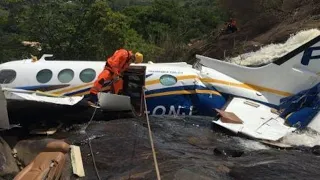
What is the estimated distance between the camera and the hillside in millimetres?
25116

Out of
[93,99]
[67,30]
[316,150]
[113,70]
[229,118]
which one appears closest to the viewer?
[316,150]

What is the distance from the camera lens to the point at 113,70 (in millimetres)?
11875

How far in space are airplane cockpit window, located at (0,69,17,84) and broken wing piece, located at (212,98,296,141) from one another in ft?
19.9

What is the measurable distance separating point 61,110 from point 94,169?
3621 mm

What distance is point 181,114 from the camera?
42.2 ft

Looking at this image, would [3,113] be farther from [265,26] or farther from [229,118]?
[265,26]

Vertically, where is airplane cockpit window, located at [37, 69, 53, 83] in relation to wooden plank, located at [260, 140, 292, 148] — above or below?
above

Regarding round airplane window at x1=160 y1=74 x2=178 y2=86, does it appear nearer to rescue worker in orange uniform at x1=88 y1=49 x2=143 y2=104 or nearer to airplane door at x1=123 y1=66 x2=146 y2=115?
airplane door at x1=123 y1=66 x2=146 y2=115

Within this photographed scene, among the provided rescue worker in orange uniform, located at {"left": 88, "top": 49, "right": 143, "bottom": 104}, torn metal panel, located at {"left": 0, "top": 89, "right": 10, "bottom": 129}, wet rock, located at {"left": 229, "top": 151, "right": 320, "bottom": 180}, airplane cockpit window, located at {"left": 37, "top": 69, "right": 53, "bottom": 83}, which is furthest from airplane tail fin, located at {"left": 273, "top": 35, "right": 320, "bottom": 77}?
torn metal panel, located at {"left": 0, "top": 89, "right": 10, "bottom": 129}

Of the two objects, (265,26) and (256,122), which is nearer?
(256,122)

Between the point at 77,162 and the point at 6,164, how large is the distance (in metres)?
1.21

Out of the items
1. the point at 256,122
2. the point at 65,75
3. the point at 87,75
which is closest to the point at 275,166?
the point at 256,122

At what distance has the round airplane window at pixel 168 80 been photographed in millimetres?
12648

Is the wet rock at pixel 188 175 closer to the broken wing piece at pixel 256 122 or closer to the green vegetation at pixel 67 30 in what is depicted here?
the broken wing piece at pixel 256 122
